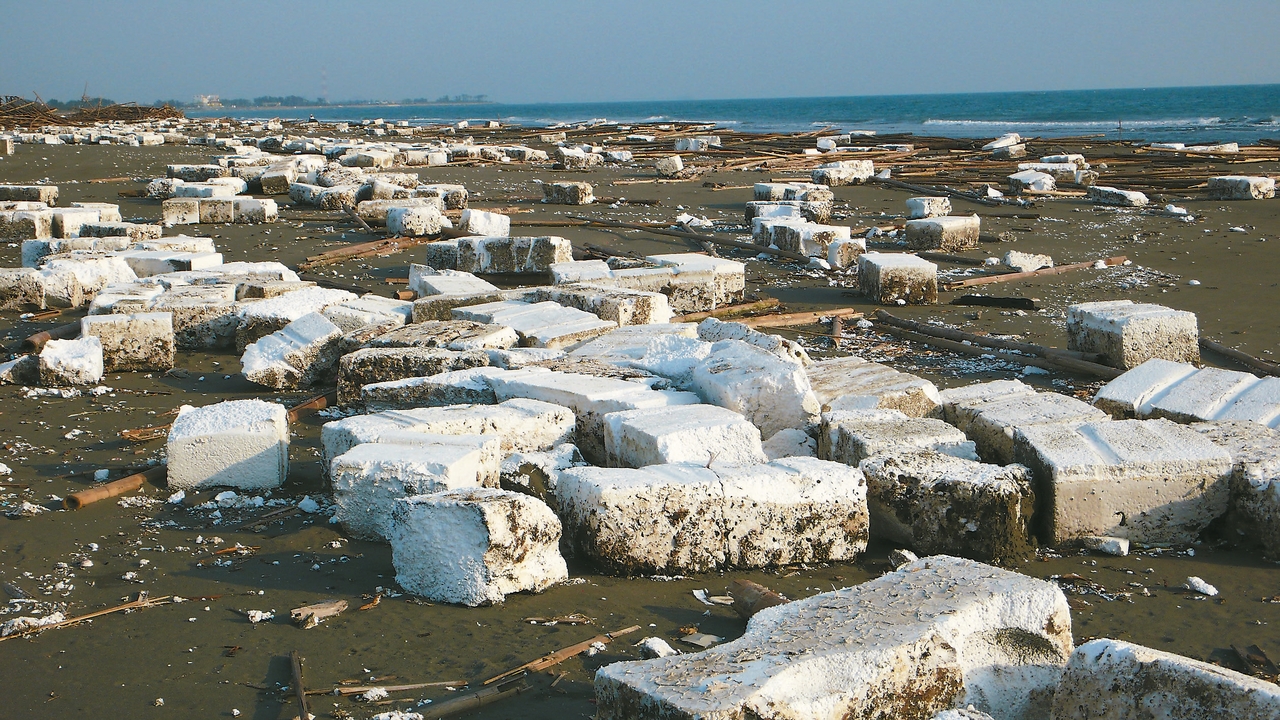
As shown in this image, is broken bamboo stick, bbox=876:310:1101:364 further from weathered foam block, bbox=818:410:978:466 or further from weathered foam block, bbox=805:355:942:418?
weathered foam block, bbox=818:410:978:466

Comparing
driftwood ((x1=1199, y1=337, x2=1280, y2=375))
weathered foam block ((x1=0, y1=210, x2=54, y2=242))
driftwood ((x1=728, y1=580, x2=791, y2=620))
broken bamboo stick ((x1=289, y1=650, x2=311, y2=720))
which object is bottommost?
broken bamboo stick ((x1=289, y1=650, x2=311, y2=720))

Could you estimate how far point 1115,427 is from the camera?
4.56m

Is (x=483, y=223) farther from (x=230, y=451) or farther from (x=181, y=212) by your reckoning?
(x=230, y=451)

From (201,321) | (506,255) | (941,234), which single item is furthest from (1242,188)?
(201,321)

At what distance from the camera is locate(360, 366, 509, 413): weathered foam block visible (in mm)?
5434

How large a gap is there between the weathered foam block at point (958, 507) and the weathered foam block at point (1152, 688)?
1359 mm

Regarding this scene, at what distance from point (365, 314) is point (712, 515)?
4119mm

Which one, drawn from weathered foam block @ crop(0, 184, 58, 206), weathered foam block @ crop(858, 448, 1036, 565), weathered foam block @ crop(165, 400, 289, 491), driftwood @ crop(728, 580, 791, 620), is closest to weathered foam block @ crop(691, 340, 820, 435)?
weathered foam block @ crop(858, 448, 1036, 565)

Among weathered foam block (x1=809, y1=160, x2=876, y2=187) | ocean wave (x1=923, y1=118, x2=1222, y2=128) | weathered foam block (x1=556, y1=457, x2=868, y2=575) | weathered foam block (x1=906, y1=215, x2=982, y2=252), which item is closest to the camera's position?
weathered foam block (x1=556, y1=457, x2=868, y2=575)

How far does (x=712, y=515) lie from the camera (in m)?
3.96

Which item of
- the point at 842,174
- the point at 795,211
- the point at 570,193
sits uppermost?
the point at 842,174

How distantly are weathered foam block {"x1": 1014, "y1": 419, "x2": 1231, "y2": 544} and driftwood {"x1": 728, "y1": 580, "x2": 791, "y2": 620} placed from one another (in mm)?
1316

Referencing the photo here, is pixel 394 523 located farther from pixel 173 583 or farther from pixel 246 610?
pixel 173 583

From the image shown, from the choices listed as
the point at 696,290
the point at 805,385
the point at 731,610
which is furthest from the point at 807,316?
the point at 731,610
